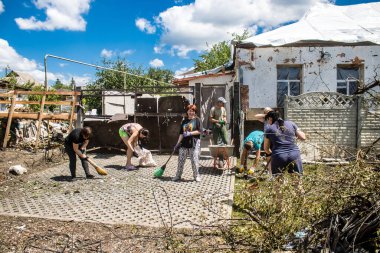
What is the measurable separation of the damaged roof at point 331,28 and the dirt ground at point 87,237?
8391mm

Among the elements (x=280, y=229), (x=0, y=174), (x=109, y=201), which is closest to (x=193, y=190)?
(x=109, y=201)

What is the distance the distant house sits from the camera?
11141 millimetres

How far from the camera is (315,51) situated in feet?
37.3

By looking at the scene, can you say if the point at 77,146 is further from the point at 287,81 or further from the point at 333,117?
the point at 287,81

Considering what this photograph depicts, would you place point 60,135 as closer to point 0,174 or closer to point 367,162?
point 0,174

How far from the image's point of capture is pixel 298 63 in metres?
11.5

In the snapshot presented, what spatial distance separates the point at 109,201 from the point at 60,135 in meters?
8.69

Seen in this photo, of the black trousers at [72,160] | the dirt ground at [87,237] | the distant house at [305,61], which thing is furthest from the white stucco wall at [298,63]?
the dirt ground at [87,237]

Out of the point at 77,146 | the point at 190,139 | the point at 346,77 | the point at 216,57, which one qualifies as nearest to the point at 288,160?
the point at 190,139

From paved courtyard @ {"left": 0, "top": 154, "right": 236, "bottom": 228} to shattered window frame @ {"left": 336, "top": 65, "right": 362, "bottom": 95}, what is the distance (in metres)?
6.38

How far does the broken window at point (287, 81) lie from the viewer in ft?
38.9

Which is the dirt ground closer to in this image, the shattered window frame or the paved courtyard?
the paved courtyard

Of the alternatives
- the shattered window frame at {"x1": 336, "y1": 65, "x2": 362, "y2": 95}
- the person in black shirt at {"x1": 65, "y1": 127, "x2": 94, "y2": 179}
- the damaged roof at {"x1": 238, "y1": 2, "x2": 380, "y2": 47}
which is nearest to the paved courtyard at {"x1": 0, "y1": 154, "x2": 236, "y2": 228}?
the person in black shirt at {"x1": 65, "y1": 127, "x2": 94, "y2": 179}

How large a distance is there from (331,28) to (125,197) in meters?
10.3
